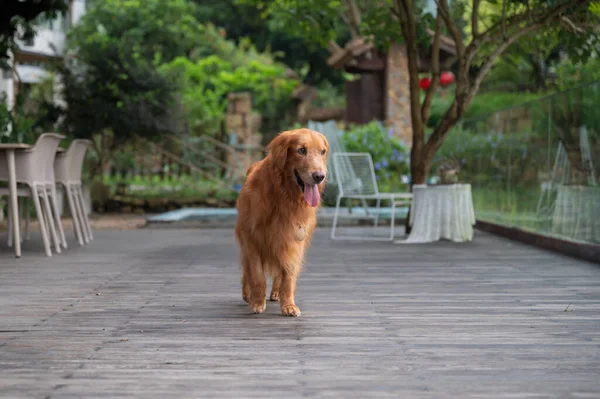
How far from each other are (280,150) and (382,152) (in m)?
12.2

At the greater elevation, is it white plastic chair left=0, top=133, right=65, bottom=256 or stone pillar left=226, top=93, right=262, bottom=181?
stone pillar left=226, top=93, right=262, bottom=181

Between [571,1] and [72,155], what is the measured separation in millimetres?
5702

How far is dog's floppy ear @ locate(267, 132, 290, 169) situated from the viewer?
5.18 metres

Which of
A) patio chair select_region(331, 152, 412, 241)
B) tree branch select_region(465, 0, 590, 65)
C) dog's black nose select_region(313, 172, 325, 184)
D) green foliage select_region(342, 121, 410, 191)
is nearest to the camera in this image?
dog's black nose select_region(313, 172, 325, 184)

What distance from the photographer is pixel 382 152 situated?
17281 millimetres

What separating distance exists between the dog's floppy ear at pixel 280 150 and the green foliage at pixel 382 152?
38.5 feet

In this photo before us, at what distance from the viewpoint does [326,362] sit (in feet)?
12.9


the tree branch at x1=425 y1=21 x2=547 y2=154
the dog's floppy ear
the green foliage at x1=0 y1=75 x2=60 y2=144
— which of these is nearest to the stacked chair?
the green foliage at x1=0 y1=75 x2=60 y2=144

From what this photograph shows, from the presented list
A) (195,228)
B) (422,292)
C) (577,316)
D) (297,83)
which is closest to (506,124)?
(195,228)

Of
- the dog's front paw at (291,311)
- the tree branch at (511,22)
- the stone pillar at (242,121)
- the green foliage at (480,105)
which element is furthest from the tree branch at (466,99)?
the stone pillar at (242,121)

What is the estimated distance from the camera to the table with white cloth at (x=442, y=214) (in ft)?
34.7

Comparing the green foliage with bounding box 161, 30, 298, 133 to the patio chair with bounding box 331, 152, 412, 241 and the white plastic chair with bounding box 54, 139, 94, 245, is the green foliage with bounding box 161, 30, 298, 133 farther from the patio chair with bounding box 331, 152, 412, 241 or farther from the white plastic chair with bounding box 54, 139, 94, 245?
the white plastic chair with bounding box 54, 139, 94, 245

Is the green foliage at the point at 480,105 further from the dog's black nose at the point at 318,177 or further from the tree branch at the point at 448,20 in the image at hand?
the dog's black nose at the point at 318,177

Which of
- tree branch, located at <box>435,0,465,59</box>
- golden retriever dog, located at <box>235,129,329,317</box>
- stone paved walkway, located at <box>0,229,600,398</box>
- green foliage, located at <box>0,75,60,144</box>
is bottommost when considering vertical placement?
stone paved walkway, located at <box>0,229,600,398</box>
